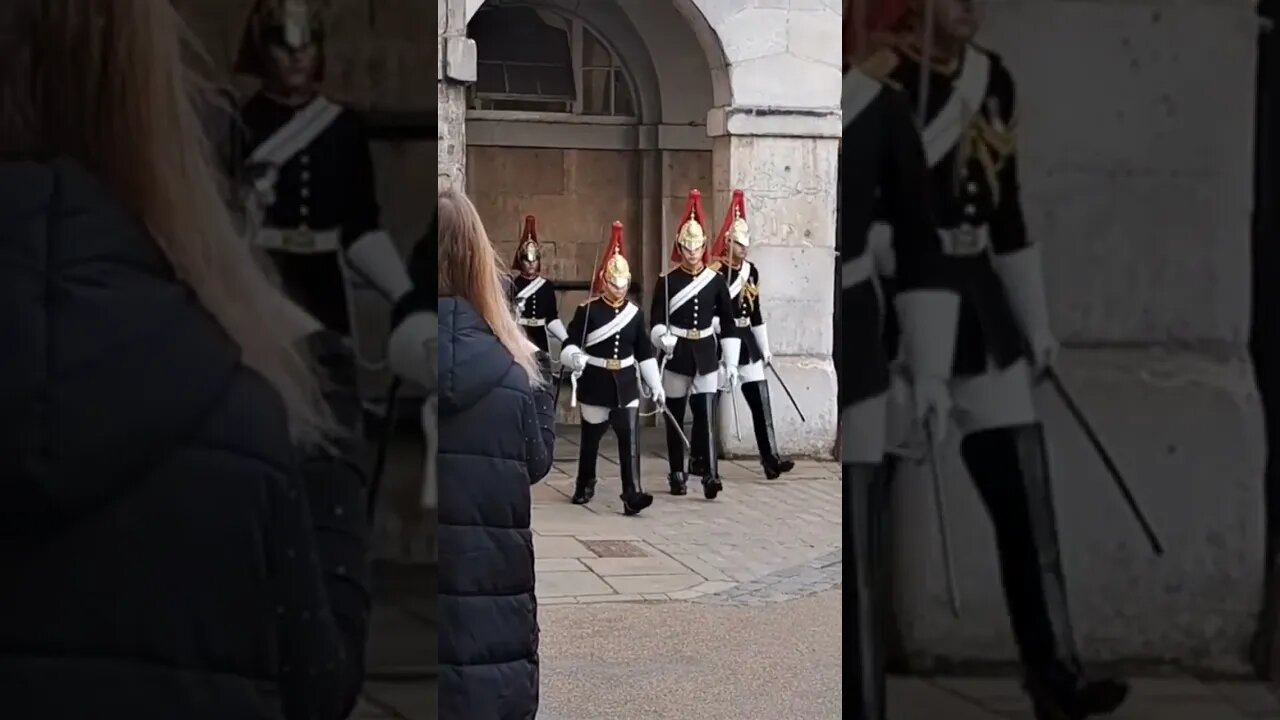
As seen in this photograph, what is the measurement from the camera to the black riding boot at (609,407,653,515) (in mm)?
9305

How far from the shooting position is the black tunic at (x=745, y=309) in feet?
34.8

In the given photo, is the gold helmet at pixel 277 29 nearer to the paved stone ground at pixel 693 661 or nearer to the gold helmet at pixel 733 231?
the paved stone ground at pixel 693 661

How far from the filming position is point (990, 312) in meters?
2.24

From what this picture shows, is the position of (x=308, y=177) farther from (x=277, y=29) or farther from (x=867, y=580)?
(x=867, y=580)

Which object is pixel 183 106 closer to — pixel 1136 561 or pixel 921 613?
pixel 921 613

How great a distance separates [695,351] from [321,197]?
26.7 ft

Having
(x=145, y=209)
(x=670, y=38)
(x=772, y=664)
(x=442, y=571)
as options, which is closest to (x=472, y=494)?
(x=442, y=571)

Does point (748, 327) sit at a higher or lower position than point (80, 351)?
lower

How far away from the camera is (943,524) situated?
2.25 m

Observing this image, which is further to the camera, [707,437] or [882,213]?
[707,437]

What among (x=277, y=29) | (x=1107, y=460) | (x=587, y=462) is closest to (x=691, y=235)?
(x=587, y=462)

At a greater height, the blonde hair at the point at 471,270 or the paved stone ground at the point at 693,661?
the blonde hair at the point at 471,270

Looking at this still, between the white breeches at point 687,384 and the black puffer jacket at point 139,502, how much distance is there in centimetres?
798

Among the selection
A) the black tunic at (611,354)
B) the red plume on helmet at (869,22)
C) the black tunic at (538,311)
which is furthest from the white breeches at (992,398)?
the black tunic at (538,311)
